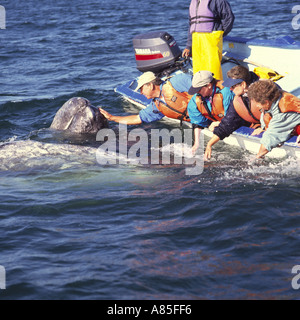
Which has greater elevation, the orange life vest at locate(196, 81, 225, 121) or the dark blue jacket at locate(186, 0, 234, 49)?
the dark blue jacket at locate(186, 0, 234, 49)


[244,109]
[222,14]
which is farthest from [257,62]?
[244,109]

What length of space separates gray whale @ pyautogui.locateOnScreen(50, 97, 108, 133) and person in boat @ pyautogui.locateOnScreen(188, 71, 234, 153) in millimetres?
1956

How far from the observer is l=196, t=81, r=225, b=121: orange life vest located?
837cm

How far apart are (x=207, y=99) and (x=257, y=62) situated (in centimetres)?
350

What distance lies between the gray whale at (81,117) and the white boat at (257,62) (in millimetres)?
2145

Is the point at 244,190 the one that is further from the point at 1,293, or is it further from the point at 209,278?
the point at 1,293

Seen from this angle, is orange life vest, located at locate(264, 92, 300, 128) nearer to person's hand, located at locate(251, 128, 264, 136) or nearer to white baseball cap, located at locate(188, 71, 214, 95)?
person's hand, located at locate(251, 128, 264, 136)

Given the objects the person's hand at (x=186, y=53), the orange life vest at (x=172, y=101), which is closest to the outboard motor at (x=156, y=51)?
the person's hand at (x=186, y=53)

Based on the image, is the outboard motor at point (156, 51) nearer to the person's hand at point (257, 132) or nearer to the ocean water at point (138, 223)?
the ocean water at point (138, 223)

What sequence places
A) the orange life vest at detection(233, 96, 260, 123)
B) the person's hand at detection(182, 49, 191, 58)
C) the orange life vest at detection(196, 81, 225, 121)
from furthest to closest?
the person's hand at detection(182, 49, 191, 58)
the orange life vest at detection(196, 81, 225, 121)
the orange life vest at detection(233, 96, 260, 123)

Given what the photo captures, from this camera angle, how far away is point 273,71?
1048cm

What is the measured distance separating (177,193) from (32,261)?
246 cm

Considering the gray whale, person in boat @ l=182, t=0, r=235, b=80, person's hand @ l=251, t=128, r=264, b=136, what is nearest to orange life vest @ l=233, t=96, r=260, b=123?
person's hand @ l=251, t=128, r=264, b=136
